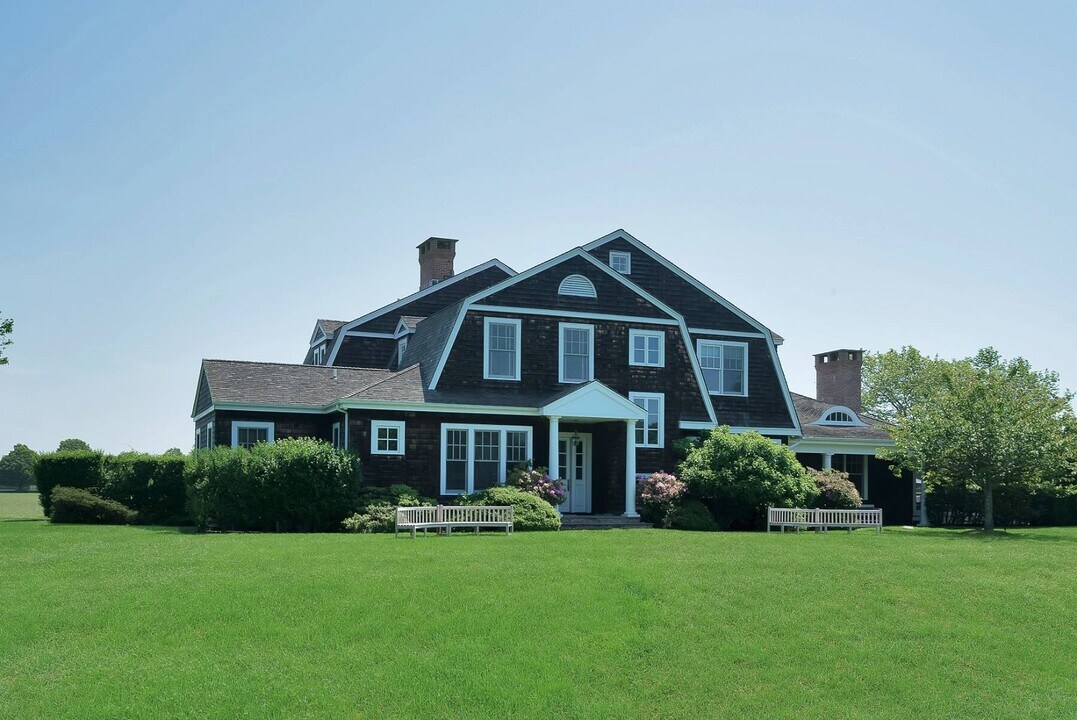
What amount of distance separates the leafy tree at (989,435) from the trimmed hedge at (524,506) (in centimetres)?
1011

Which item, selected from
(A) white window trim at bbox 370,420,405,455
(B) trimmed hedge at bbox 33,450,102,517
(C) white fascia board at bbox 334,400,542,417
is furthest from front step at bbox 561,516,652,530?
(B) trimmed hedge at bbox 33,450,102,517

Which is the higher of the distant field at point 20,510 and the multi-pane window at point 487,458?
the multi-pane window at point 487,458

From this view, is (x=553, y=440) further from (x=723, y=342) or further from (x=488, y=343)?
(x=723, y=342)

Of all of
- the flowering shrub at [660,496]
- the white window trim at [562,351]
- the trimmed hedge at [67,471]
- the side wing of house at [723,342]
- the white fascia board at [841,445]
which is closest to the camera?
the flowering shrub at [660,496]

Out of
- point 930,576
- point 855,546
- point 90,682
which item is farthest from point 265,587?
point 855,546

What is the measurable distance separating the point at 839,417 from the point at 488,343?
44.1ft

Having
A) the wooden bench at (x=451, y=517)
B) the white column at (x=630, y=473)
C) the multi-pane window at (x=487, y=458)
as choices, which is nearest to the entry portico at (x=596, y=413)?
the white column at (x=630, y=473)

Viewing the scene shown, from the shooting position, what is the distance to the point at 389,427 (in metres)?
28.1

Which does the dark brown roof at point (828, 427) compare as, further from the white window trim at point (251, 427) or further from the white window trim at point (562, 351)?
the white window trim at point (251, 427)

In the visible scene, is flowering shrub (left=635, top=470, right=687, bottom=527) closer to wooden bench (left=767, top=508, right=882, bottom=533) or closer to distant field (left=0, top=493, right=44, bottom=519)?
wooden bench (left=767, top=508, right=882, bottom=533)

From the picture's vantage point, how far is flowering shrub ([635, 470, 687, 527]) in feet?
92.9

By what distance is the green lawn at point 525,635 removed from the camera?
1207 centimetres

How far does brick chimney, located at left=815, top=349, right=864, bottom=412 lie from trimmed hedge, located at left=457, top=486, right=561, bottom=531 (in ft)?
51.9

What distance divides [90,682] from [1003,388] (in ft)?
77.8
